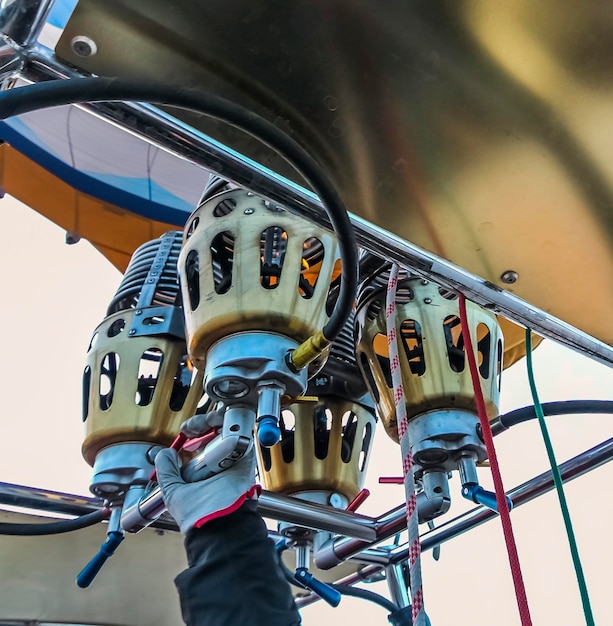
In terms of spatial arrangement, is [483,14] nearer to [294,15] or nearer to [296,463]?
[294,15]

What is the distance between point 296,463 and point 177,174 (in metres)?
0.83

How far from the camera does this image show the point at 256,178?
0.43 metres

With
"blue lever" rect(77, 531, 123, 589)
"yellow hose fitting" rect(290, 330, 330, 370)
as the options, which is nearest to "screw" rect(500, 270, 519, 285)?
"yellow hose fitting" rect(290, 330, 330, 370)

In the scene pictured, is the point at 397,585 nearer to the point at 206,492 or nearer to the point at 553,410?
the point at 553,410

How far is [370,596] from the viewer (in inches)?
38.8

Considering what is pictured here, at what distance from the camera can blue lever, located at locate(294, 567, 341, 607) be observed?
2.53ft

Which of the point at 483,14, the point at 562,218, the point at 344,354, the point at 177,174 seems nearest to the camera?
the point at 483,14

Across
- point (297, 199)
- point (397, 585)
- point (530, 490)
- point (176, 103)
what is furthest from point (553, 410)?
point (176, 103)

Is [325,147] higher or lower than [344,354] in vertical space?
lower

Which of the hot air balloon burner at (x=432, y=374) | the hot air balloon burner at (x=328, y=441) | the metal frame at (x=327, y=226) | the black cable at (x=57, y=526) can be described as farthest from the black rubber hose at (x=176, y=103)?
the black cable at (x=57, y=526)

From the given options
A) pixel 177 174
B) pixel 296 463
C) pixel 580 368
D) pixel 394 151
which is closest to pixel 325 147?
pixel 394 151

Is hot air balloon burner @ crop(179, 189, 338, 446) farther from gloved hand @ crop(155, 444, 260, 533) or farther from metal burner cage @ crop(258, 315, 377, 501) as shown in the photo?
metal burner cage @ crop(258, 315, 377, 501)

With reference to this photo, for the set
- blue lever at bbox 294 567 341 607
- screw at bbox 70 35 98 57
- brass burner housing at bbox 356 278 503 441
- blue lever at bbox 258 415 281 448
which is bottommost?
blue lever at bbox 294 567 341 607

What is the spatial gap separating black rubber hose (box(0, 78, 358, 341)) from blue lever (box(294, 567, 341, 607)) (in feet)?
1.59
